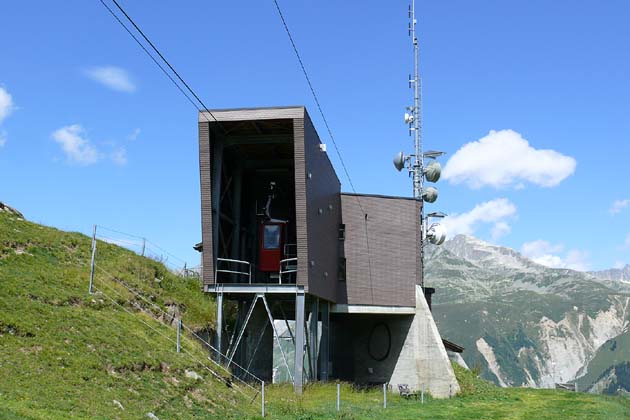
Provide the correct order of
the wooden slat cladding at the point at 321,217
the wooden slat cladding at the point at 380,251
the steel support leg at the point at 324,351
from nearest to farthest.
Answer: the wooden slat cladding at the point at 321,217
the steel support leg at the point at 324,351
the wooden slat cladding at the point at 380,251

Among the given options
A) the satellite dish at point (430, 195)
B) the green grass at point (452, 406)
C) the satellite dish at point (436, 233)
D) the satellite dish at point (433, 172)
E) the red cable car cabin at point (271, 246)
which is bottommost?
the green grass at point (452, 406)

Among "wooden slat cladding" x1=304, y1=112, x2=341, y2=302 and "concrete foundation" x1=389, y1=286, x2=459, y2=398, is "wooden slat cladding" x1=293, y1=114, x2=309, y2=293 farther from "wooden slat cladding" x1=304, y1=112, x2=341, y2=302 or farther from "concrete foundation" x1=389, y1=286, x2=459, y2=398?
"concrete foundation" x1=389, y1=286, x2=459, y2=398

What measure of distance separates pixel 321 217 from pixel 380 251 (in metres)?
7.37

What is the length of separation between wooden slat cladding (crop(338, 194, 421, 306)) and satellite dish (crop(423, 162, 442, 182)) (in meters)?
6.59

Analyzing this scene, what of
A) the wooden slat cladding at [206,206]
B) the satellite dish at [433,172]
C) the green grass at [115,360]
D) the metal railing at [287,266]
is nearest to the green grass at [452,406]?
the green grass at [115,360]

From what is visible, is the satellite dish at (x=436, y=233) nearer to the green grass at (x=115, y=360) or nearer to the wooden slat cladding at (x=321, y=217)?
the wooden slat cladding at (x=321, y=217)

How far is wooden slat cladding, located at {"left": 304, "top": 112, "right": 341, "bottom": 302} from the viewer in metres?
32.6

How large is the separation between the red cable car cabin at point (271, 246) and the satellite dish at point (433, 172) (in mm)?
16333

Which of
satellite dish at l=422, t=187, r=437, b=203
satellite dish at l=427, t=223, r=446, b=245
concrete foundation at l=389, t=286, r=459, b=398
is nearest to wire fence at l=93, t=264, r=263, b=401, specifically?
concrete foundation at l=389, t=286, r=459, b=398

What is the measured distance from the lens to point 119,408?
19234 mm

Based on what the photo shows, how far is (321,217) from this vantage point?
35781 mm

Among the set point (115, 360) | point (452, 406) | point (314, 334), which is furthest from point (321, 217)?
point (115, 360)

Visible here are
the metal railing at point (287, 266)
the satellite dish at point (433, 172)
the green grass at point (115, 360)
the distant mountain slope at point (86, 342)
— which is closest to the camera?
the distant mountain slope at point (86, 342)

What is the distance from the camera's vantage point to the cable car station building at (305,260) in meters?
32.1
